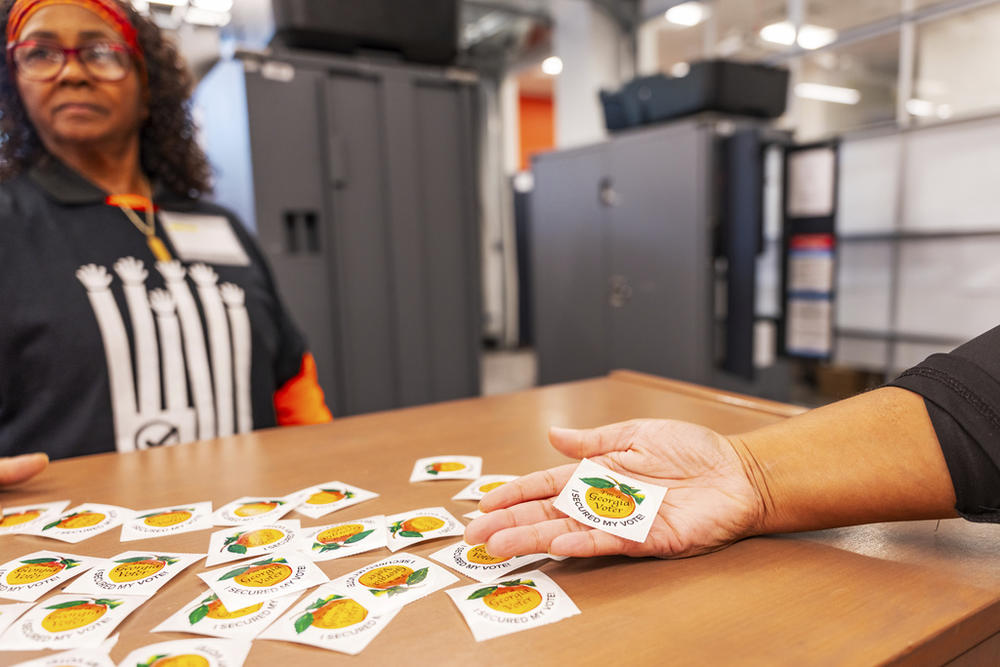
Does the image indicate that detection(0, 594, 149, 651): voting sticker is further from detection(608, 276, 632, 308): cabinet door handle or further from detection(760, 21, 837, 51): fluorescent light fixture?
detection(760, 21, 837, 51): fluorescent light fixture

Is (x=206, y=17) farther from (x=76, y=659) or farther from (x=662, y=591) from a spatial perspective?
(x=662, y=591)

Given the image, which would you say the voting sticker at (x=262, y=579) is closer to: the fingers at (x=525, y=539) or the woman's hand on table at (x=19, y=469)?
the fingers at (x=525, y=539)

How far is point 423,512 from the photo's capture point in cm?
72

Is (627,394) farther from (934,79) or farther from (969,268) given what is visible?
(934,79)

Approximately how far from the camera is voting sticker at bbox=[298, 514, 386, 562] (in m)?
0.63

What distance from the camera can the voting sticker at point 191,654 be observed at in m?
0.46

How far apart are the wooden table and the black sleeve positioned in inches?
2.2

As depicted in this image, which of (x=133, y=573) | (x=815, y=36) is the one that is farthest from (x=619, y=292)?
(x=133, y=573)

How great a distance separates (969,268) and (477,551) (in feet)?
12.3

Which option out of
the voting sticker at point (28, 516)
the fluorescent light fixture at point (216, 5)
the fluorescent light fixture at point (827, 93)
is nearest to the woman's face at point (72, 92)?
the voting sticker at point (28, 516)

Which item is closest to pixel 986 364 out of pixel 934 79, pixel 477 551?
pixel 477 551

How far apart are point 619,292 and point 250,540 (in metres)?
3.37

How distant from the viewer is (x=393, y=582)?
0.57 metres

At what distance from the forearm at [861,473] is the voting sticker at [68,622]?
1.95 ft
